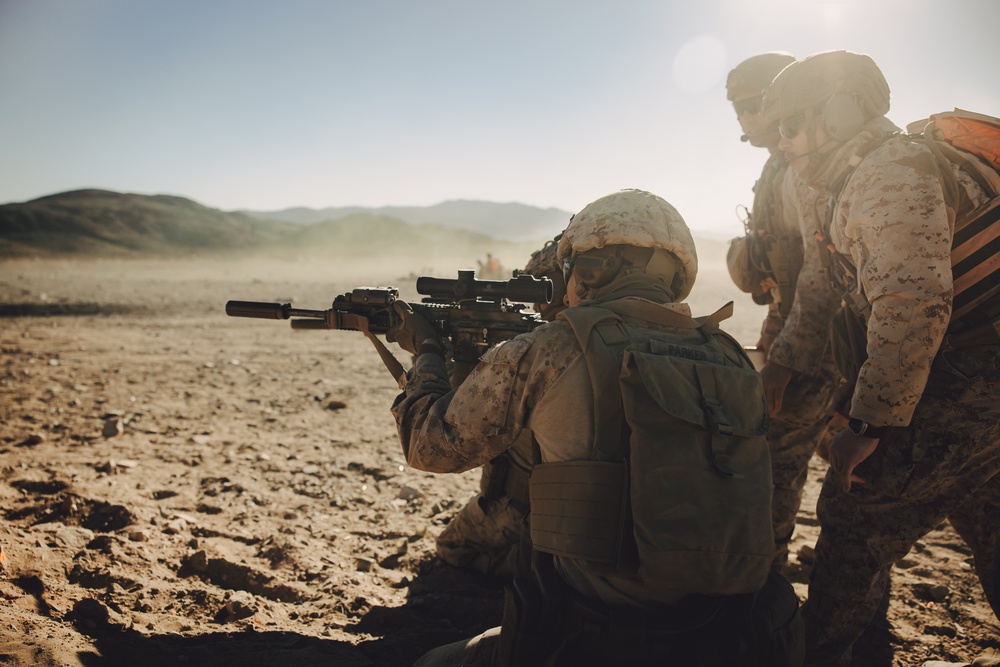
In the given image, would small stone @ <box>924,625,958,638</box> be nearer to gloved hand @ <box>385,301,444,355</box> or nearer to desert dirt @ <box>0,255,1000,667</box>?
desert dirt @ <box>0,255,1000,667</box>

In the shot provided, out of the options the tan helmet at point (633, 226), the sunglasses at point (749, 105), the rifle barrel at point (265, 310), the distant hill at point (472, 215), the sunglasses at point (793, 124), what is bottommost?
Result: the rifle barrel at point (265, 310)

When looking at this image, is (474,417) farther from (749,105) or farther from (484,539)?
(749,105)

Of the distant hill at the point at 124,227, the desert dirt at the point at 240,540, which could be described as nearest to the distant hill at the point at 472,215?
the distant hill at the point at 124,227

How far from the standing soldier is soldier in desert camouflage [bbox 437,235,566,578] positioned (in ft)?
4.46

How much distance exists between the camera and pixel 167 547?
11.1 ft

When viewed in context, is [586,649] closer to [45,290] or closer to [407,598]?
[407,598]

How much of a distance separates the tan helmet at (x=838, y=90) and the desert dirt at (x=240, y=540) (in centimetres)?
261

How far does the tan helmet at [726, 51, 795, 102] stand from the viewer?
12.6 ft

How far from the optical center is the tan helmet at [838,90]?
105 inches

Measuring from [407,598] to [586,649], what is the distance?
5.77 feet

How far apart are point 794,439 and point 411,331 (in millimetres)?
2304

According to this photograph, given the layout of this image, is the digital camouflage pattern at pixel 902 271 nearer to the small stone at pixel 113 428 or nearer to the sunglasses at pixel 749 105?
the sunglasses at pixel 749 105

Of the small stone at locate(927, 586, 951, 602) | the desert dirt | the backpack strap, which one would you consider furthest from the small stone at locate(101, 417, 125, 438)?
the small stone at locate(927, 586, 951, 602)

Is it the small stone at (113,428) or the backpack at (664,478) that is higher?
the backpack at (664,478)
